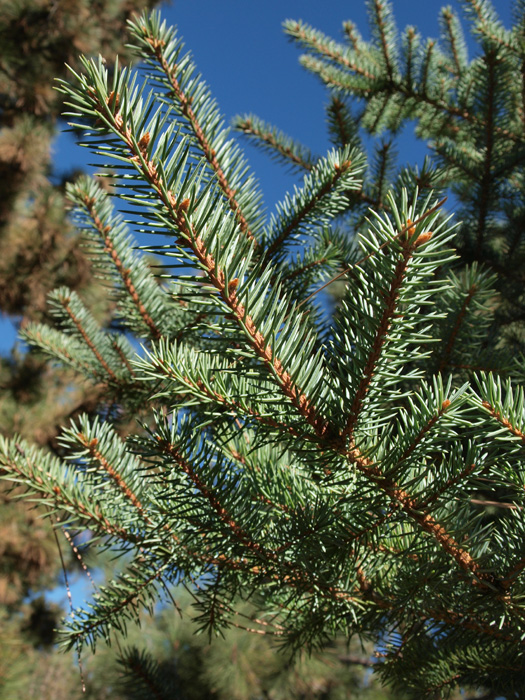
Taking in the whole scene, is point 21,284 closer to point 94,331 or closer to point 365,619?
point 94,331

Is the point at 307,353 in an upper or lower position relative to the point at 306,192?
lower

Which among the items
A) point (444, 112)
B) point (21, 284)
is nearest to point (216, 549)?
point (444, 112)

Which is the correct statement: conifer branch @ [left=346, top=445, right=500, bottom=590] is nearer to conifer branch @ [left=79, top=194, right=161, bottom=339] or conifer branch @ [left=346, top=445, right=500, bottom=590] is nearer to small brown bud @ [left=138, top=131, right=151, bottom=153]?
small brown bud @ [left=138, top=131, right=151, bottom=153]

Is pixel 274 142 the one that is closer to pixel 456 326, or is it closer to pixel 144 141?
pixel 456 326

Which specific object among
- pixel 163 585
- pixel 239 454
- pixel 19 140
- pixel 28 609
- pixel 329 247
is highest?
pixel 19 140

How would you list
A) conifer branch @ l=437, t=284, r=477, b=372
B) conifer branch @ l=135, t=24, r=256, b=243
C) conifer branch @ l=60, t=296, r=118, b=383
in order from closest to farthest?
conifer branch @ l=135, t=24, r=256, b=243, conifer branch @ l=437, t=284, r=477, b=372, conifer branch @ l=60, t=296, r=118, b=383

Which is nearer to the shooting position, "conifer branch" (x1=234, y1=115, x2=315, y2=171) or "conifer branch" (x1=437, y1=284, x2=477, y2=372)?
"conifer branch" (x1=437, y1=284, x2=477, y2=372)

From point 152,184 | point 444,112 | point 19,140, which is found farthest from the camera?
point 19,140

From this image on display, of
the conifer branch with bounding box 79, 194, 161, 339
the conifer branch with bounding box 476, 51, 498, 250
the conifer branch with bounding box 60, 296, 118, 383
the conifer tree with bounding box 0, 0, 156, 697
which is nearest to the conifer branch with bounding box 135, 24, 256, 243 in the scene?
the conifer branch with bounding box 79, 194, 161, 339

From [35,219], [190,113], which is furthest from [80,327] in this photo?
[35,219]

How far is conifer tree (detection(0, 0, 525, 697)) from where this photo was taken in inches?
13.7

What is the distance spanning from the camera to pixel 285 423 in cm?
42

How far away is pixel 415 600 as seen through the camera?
0.52 metres

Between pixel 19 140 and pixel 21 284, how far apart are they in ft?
3.30
